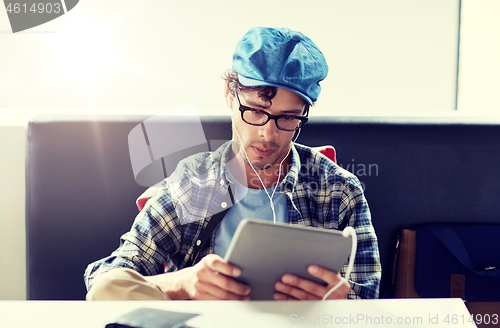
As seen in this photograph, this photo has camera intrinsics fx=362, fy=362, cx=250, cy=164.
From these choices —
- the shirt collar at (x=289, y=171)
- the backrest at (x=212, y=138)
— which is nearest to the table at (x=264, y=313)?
the shirt collar at (x=289, y=171)

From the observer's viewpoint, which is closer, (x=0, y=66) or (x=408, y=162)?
(x=408, y=162)

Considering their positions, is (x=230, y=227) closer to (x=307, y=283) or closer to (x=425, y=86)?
(x=307, y=283)

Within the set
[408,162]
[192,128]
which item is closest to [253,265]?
[192,128]

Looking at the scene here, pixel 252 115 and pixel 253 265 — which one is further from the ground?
pixel 252 115

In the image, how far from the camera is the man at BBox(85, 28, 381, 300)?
926mm

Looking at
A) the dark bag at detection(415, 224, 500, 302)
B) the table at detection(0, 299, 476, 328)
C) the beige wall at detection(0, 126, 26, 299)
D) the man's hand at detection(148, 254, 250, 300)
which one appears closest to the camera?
the table at detection(0, 299, 476, 328)

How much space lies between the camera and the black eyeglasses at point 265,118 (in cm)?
96

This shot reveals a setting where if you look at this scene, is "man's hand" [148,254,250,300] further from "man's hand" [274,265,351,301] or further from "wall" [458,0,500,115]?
"wall" [458,0,500,115]

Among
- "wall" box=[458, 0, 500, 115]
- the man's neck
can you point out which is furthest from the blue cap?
"wall" box=[458, 0, 500, 115]

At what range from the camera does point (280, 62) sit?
93 centimetres

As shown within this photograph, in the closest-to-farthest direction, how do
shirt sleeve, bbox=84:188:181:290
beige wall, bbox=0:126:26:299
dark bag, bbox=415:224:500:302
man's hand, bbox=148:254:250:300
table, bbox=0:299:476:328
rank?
table, bbox=0:299:476:328, man's hand, bbox=148:254:250:300, shirt sleeve, bbox=84:188:181:290, dark bag, bbox=415:224:500:302, beige wall, bbox=0:126:26:299

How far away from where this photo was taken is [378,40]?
1.46 metres

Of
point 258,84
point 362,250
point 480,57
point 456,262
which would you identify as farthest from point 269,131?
point 480,57

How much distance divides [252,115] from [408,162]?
24.2 inches
